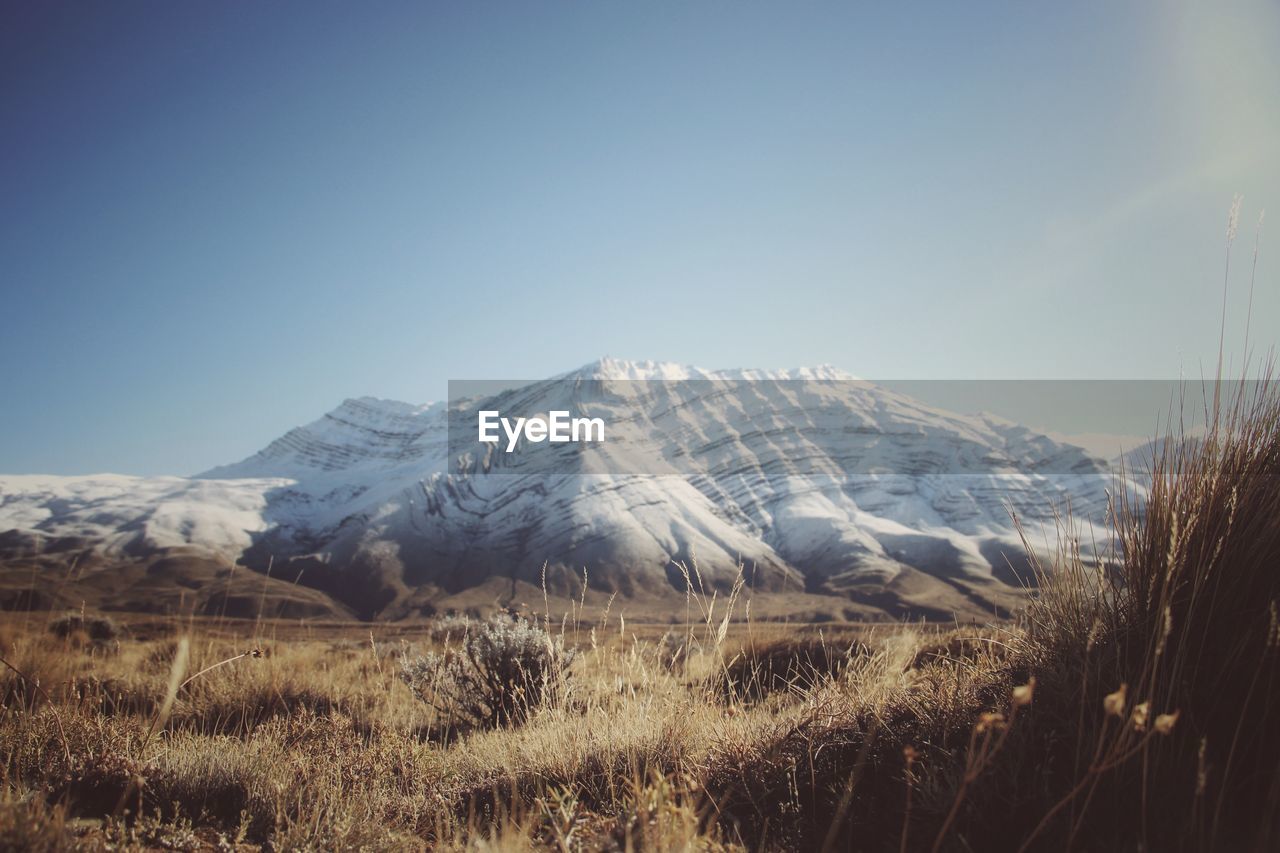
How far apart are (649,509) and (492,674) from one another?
87.8 meters

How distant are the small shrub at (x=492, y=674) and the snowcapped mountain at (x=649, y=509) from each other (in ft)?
200

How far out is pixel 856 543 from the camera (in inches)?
3482

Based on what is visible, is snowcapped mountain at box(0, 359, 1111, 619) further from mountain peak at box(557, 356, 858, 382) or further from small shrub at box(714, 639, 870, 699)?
small shrub at box(714, 639, 870, 699)

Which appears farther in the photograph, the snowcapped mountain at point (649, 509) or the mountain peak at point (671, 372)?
the mountain peak at point (671, 372)

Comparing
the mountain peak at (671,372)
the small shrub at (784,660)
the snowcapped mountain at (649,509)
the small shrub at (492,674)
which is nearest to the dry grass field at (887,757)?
the small shrub at (492,674)

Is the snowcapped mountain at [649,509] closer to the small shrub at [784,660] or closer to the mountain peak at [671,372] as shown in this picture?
the mountain peak at [671,372]

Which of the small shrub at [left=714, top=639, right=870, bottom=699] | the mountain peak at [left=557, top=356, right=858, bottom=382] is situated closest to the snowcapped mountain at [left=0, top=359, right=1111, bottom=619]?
Result: the mountain peak at [left=557, top=356, right=858, bottom=382]

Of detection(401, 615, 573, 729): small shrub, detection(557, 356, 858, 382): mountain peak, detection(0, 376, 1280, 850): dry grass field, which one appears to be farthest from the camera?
detection(557, 356, 858, 382): mountain peak

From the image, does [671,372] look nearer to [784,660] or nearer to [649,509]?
[649,509]

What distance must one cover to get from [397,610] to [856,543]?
64.0 m

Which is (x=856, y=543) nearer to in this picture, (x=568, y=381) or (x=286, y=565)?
(x=568, y=381)

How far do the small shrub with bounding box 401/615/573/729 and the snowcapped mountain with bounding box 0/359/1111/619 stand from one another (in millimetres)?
60957

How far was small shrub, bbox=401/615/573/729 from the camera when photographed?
570 centimetres

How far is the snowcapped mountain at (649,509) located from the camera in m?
81.7
